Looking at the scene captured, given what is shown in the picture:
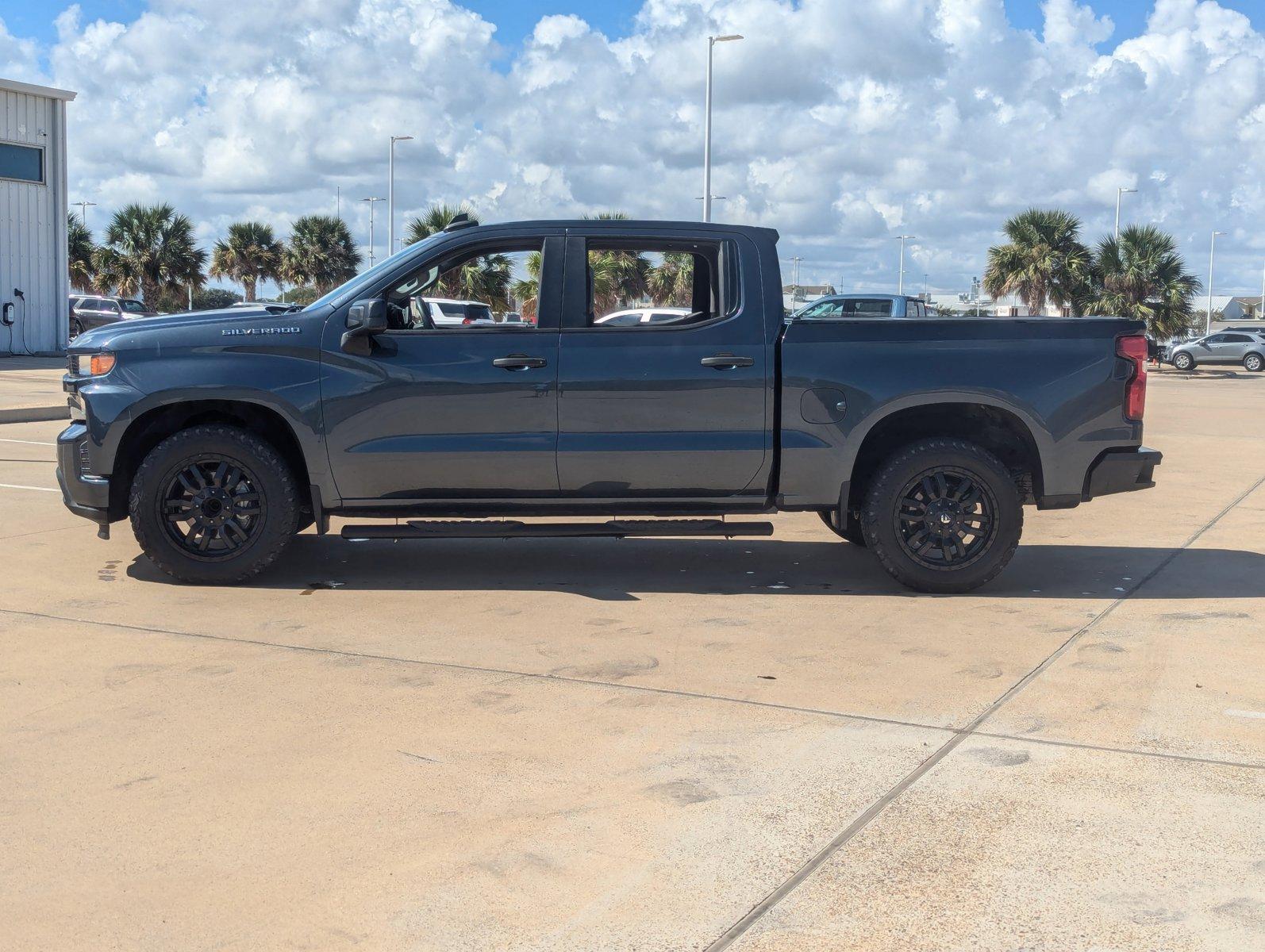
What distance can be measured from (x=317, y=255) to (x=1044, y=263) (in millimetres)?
32268

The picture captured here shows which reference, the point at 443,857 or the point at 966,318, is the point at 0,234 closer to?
the point at 966,318

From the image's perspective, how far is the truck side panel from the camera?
23.2 ft

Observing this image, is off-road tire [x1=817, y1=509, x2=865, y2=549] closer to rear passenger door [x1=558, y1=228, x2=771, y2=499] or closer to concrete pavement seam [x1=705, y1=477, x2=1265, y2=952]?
rear passenger door [x1=558, y1=228, x2=771, y2=499]

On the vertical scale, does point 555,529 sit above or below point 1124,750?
above

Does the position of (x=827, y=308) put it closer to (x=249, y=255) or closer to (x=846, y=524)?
(x=846, y=524)

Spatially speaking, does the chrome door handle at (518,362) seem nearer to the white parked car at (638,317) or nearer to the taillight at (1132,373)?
the white parked car at (638,317)

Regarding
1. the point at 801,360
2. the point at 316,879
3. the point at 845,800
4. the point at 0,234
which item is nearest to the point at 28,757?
the point at 316,879

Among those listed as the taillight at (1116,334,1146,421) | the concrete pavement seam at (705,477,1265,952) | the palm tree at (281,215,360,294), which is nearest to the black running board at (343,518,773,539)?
the concrete pavement seam at (705,477,1265,952)

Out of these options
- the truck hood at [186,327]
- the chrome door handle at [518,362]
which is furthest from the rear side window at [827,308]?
the truck hood at [186,327]

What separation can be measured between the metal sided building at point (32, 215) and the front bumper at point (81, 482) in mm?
29234

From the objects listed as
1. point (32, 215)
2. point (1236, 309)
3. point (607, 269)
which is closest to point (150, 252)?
point (32, 215)

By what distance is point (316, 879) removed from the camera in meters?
3.56

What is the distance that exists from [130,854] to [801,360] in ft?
14.4

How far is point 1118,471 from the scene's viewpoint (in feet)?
23.7
